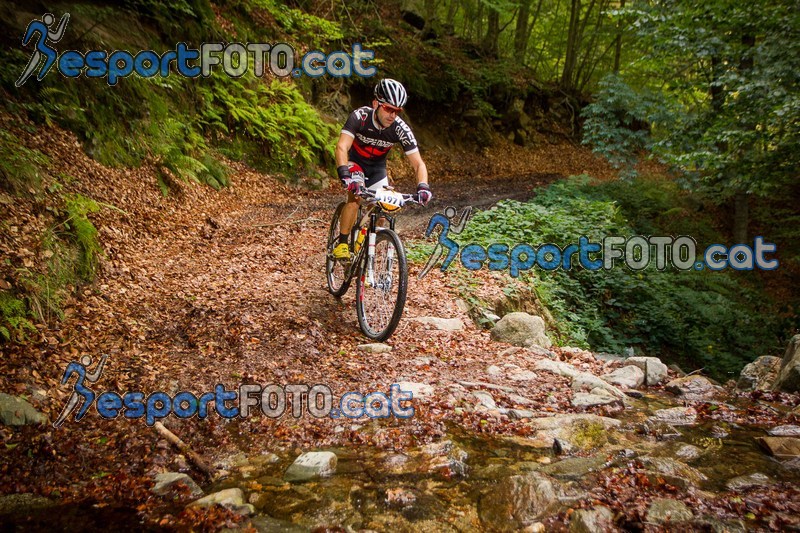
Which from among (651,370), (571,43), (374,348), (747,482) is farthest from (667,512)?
(571,43)

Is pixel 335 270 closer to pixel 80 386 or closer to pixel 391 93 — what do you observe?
pixel 391 93

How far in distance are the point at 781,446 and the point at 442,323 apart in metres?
3.79

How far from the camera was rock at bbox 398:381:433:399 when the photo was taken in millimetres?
4340

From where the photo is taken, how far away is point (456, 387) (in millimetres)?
4621

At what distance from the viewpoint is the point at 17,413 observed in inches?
132

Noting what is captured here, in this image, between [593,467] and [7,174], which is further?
[7,174]

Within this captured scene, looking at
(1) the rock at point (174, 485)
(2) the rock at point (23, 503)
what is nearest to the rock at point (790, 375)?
(1) the rock at point (174, 485)

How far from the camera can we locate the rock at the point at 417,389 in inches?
171

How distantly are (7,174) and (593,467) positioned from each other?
673 centimetres

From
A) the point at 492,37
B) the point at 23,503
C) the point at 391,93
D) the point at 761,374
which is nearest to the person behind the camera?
the point at 23,503

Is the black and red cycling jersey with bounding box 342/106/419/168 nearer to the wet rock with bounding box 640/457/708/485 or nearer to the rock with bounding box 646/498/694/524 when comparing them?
the wet rock with bounding box 640/457/708/485

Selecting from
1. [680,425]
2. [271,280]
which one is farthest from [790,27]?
[271,280]

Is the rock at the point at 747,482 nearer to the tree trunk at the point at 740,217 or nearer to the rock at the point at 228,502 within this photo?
the rock at the point at 228,502

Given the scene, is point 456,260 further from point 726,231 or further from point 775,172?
point 726,231
